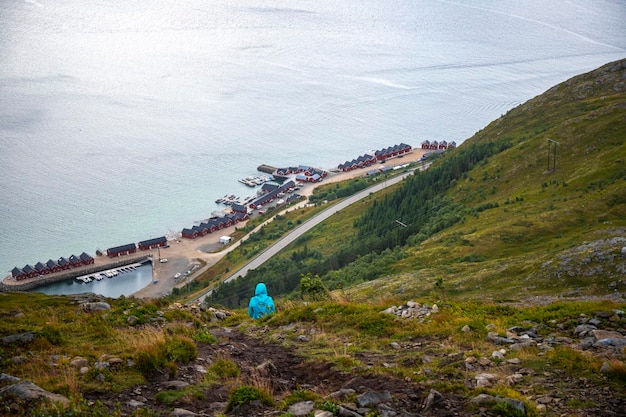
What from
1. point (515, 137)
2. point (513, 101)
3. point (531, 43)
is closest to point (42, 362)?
Answer: point (515, 137)

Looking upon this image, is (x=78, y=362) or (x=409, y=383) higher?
(x=78, y=362)

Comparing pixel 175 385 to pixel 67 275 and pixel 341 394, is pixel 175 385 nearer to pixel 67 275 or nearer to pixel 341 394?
pixel 341 394

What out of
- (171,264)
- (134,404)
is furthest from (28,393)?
(171,264)

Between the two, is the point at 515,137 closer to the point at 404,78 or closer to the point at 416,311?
the point at 416,311

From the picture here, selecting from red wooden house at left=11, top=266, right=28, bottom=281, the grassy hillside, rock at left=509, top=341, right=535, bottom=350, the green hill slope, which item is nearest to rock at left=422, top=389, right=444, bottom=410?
rock at left=509, top=341, right=535, bottom=350

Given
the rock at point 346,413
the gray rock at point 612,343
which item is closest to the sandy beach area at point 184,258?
the gray rock at point 612,343

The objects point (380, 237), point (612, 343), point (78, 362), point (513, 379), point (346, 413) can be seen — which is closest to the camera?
point (346, 413)

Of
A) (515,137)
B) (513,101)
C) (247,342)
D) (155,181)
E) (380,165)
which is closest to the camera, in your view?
(247,342)
